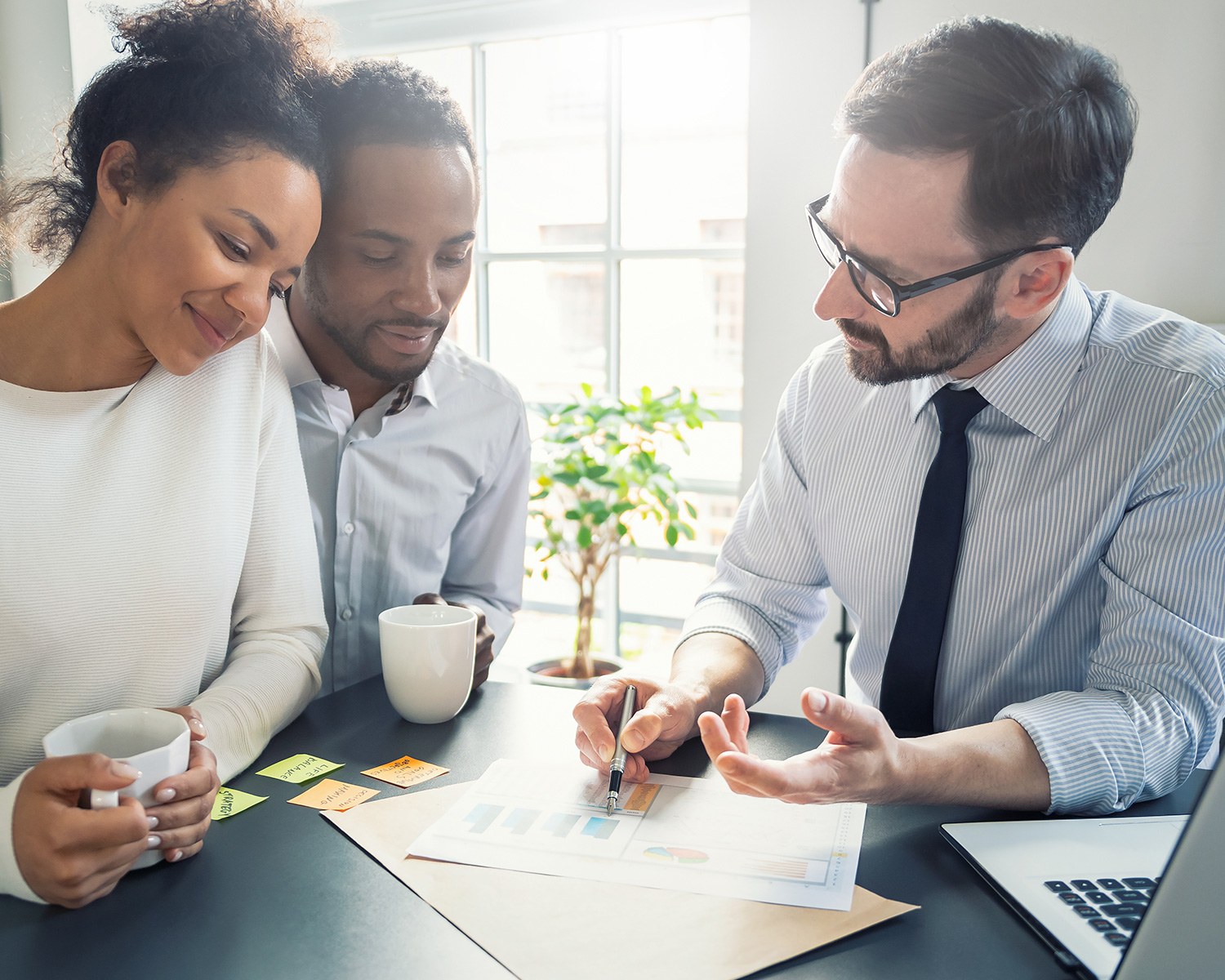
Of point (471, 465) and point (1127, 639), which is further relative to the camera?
point (471, 465)

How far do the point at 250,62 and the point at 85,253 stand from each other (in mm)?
292

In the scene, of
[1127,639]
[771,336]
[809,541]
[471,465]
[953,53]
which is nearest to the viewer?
[1127,639]

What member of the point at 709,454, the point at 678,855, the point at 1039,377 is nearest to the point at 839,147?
the point at 709,454

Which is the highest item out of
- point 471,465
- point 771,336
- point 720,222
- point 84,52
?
point 84,52

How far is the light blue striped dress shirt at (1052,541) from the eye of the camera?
97 centimetres

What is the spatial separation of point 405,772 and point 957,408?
842mm

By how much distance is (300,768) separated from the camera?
905mm

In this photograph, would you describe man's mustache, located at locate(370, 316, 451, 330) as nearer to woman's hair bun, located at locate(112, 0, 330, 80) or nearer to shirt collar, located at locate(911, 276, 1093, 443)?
woman's hair bun, located at locate(112, 0, 330, 80)

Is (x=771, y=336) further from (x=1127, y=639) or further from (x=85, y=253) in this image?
(x=85, y=253)

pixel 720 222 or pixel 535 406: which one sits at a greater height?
pixel 720 222

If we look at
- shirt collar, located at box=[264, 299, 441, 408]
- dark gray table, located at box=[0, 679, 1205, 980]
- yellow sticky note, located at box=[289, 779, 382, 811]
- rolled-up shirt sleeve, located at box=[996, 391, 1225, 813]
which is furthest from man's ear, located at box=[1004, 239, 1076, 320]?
yellow sticky note, located at box=[289, 779, 382, 811]

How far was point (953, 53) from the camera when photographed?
1.14 metres

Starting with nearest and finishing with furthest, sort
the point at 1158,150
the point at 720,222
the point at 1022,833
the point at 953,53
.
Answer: the point at 1022,833, the point at 953,53, the point at 1158,150, the point at 720,222

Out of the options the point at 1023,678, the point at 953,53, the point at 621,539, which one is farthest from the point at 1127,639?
the point at 621,539
